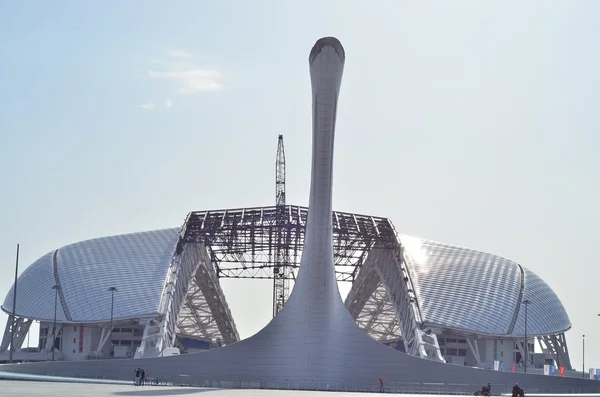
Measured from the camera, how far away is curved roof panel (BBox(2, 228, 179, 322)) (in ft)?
371

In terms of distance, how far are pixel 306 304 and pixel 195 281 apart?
64.3 meters

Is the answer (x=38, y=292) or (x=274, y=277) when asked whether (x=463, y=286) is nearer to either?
(x=274, y=277)

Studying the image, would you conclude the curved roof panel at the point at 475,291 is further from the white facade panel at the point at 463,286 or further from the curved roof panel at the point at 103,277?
the curved roof panel at the point at 103,277

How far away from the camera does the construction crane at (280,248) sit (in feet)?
375

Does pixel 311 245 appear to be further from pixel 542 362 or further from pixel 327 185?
pixel 542 362

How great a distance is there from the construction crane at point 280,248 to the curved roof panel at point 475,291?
1464 centimetres

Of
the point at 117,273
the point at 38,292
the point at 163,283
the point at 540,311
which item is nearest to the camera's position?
the point at 163,283

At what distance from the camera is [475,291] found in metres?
116

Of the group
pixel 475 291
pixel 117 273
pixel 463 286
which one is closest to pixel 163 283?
pixel 117 273

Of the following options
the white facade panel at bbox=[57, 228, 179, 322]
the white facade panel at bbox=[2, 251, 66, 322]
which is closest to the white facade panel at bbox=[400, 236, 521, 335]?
the white facade panel at bbox=[57, 228, 179, 322]

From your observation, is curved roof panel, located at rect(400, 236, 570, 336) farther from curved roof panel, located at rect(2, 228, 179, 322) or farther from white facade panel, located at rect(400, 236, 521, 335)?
curved roof panel, located at rect(2, 228, 179, 322)

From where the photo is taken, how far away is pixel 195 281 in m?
134

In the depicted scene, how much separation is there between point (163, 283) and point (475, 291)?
35663mm

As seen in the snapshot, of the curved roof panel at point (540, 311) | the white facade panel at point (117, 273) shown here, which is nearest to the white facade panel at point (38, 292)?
the white facade panel at point (117, 273)
